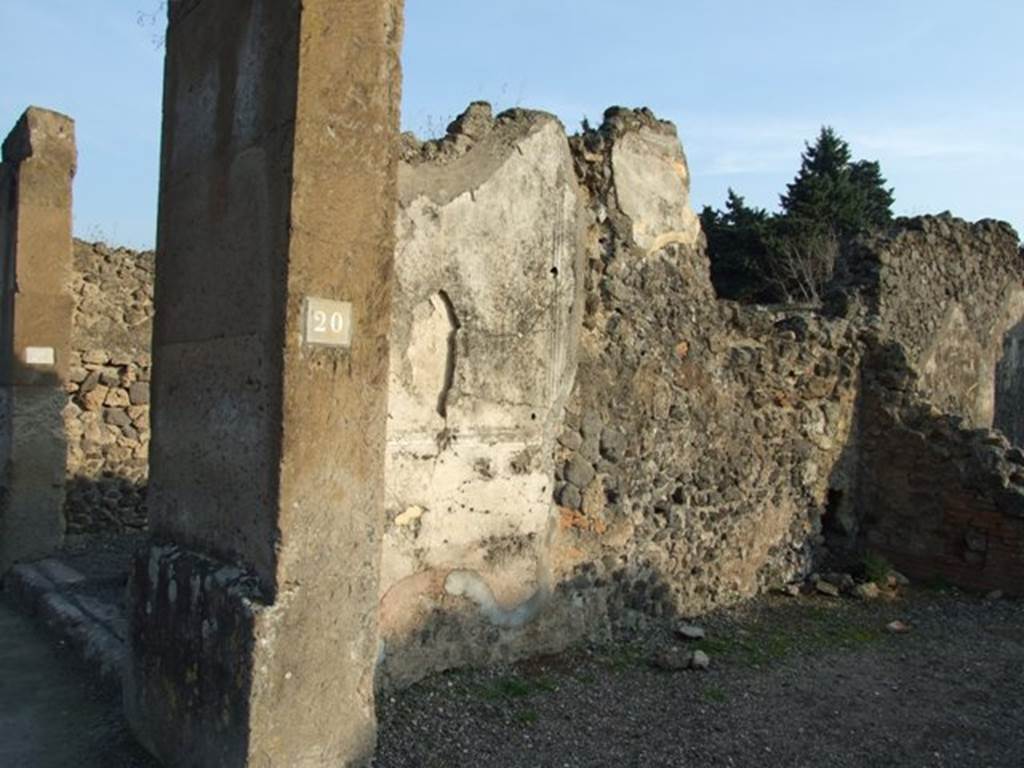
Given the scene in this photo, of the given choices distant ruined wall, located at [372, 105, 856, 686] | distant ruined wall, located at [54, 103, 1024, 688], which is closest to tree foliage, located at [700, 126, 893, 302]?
distant ruined wall, located at [54, 103, 1024, 688]

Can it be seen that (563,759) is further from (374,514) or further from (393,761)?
(374,514)

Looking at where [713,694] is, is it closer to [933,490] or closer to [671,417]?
[671,417]

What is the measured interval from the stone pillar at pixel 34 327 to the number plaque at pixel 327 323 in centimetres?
383

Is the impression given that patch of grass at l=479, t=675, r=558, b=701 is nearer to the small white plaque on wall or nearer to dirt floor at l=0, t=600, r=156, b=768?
dirt floor at l=0, t=600, r=156, b=768

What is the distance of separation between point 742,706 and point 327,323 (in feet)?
8.50

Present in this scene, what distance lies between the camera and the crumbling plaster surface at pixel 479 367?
3652mm

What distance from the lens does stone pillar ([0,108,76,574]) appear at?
17.8ft

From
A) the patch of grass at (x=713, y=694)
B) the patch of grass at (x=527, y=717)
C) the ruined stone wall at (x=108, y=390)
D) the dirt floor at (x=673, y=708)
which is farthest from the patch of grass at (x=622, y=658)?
the ruined stone wall at (x=108, y=390)

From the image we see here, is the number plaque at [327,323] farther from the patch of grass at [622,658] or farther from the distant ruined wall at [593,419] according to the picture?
the patch of grass at [622,658]

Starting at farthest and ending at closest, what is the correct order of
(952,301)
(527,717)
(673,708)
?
1. (952,301)
2. (673,708)
3. (527,717)

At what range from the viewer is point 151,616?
2.89m

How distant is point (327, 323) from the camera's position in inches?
97.3

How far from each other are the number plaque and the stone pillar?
3.83 meters

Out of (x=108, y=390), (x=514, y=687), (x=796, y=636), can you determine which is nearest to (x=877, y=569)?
(x=796, y=636)
